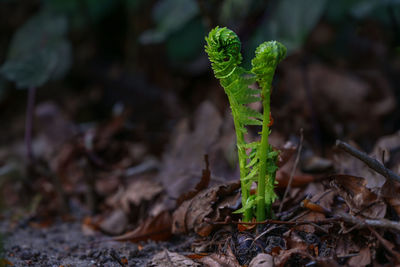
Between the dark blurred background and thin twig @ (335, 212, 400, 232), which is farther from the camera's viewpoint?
the dark blurred background

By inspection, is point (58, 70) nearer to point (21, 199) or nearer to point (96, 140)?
point (96, 140)

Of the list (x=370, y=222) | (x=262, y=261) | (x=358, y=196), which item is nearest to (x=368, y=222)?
(x=370, y=222)

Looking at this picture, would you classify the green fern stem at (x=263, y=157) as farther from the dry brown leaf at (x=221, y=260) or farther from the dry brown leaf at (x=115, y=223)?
the dry brown leaf at (x=115, y=223)

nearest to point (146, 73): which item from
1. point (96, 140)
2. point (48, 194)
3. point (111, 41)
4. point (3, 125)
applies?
point (111, 41)

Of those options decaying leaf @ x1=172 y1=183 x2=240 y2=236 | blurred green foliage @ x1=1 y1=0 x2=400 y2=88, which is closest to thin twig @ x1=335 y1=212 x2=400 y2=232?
decaying leaf @ x1=172 y1=183 x2=240 y2=236

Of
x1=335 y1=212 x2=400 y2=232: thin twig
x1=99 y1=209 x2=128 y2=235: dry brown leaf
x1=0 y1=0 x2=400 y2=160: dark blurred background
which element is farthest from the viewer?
x1=0 y1=0 x2=400 y2=160: dark blurred background

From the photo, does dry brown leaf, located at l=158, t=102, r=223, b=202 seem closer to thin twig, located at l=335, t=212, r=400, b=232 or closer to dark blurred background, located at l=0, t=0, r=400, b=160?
dark blurred background, located at l=0, t=0, r=400, b=160
